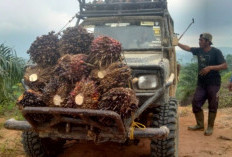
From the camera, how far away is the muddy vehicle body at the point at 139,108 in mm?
2801

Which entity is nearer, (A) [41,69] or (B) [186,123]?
(A) [41,69]

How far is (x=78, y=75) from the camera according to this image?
2969mm

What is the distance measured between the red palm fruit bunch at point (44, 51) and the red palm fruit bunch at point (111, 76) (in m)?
0.65

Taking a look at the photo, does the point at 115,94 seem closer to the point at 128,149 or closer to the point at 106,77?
the point at 106,77

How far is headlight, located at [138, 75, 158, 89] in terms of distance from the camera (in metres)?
3.41

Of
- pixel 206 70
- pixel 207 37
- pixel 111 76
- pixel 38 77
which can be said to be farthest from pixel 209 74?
pixel 38 77

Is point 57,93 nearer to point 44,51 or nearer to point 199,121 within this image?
point 44,51

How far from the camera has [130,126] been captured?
2955 millimetres

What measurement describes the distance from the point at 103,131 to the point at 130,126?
290 mm

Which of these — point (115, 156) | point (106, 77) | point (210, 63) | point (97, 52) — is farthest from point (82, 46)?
point (210, 63)

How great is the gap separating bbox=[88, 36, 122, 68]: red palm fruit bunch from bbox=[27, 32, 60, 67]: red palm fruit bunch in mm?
509

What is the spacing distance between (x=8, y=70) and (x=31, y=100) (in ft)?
13.8

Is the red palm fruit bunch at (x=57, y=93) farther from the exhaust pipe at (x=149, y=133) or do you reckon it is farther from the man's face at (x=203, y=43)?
the man's face at (x=203, y=43)

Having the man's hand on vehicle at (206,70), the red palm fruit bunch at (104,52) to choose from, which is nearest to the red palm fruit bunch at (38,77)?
the red palm fruit bunch at (104,52)
